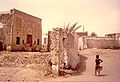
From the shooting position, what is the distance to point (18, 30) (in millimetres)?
19312

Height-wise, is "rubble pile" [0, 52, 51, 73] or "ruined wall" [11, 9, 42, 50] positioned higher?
"ruined wall" [11, 9, 42, 50]

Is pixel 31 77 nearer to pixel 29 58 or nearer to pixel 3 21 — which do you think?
pixel 29 58

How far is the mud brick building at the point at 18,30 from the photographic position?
18.5 meters

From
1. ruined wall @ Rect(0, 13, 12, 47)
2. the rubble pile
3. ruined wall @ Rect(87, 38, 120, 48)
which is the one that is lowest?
the rubble pile

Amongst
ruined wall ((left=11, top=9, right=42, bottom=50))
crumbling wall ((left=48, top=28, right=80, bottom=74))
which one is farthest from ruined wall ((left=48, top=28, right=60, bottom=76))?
ruined wall ((left=11, top=9, right=42, bottom=50))

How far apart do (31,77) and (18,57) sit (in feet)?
11.6

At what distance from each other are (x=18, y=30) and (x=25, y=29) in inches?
51.4

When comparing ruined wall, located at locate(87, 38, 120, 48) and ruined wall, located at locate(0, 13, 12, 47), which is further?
ruined wall, located at locate(87, 38, 120, 48)

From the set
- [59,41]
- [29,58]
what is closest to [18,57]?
[29,58]

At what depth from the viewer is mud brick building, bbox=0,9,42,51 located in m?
18.5

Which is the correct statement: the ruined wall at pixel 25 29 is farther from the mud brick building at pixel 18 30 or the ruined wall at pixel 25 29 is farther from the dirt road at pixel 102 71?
the dirt road at pixel 102 71

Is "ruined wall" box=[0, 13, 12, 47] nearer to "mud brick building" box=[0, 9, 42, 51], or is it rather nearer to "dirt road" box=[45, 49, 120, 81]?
"mud brick building" box=[0, 9, 42, 51]

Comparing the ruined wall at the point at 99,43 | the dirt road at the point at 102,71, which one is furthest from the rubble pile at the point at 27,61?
the ruined wall at the point at 99,43

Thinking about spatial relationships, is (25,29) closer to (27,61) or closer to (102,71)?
(27,61)
